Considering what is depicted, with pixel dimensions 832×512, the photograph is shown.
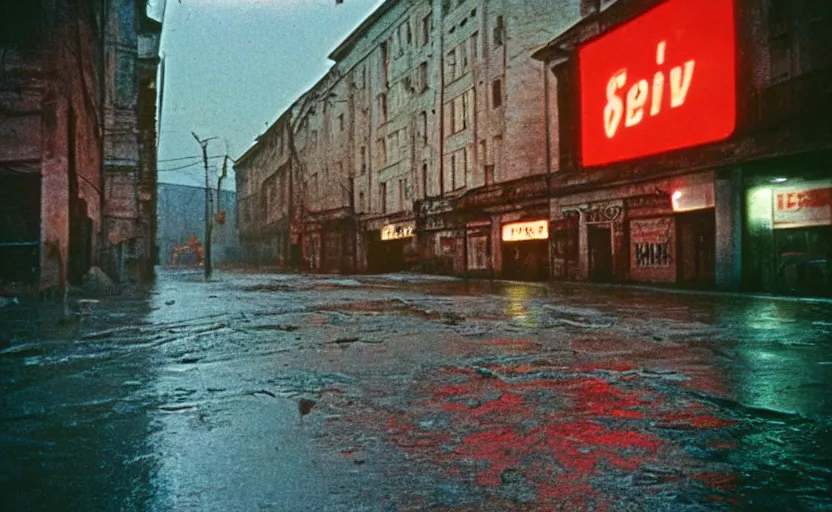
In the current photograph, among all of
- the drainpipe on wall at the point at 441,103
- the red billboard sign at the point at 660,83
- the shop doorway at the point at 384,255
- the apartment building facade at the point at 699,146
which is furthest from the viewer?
the shop doorway at the point at 384,255

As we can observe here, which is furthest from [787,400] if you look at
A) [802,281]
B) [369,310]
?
[802,281]

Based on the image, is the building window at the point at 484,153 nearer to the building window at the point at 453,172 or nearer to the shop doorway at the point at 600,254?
the building window at the point at 453,172

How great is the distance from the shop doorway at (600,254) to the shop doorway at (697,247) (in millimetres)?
3493

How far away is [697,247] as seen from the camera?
61.2 feet

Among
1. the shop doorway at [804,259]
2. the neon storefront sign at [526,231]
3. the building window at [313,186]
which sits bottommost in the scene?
the shop doorway at [804,259]

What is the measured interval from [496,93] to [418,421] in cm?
2651

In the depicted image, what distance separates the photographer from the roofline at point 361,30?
37.7m

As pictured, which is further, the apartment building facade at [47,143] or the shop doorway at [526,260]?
the shop doorway at [526,260]

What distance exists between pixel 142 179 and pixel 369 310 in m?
23.0

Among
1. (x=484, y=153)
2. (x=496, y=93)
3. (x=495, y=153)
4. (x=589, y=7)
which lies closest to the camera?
(x=589, y=7)

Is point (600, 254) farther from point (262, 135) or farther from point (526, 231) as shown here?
point (262, 135)

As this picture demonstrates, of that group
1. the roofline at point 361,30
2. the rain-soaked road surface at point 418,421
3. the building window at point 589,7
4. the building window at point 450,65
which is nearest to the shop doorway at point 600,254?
the building window at point 589,7

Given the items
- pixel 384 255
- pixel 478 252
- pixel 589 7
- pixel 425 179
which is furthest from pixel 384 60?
pixel 589 7

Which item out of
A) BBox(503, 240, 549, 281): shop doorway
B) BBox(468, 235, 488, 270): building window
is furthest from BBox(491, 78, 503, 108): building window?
BBox(503, 240, 549, 281): shop doorway
